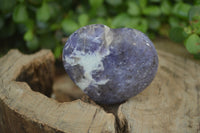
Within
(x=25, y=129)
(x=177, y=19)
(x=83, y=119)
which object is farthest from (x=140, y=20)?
(x=25, y=129)

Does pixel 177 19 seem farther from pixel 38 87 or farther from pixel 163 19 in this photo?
pixel 38 87

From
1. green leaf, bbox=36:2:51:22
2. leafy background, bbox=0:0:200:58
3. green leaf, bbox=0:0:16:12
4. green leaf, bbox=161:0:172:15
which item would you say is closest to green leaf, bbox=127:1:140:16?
leafy background, bbox=0:0:200:58

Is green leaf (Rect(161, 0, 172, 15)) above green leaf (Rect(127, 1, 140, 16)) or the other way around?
the other way around

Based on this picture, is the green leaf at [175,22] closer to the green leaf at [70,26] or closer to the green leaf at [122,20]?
the green leaf at [122,20]

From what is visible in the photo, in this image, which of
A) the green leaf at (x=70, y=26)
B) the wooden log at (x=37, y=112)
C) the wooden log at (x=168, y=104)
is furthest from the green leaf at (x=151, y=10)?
the wooden log at (x=37, y=112)

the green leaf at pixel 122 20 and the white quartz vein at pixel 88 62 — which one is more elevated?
the white quartz vein at pixel 88 62

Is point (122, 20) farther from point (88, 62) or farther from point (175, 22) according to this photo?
point (88, 62)

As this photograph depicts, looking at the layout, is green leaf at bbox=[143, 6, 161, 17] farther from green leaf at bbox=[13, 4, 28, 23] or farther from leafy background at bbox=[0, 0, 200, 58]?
green leaf at bbox=[13, 4, 28, 23]
